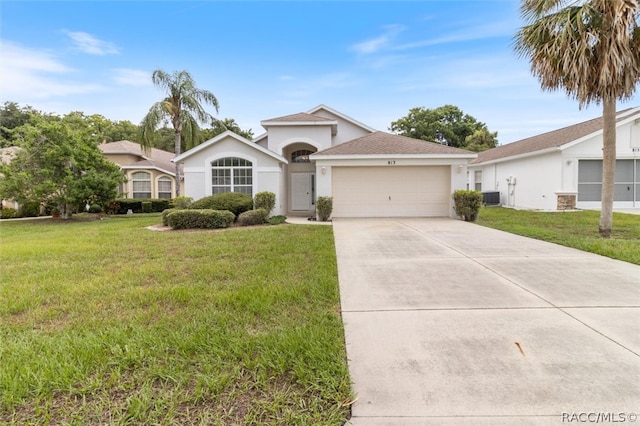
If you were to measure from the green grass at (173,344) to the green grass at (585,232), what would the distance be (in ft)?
20.4

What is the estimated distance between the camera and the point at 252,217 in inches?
505

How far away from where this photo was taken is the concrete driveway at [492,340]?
2.38m

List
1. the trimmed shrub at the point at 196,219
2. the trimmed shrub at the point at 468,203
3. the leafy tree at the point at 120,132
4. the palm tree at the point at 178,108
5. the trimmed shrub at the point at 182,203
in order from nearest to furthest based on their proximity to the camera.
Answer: the trimmed shrub at the point at 196,219, the trimmed shrub at the point at 468,203, the trimmed shrub at the point at 182,203, the palm tree at the point at 178,108, the leafy tree at the point at 120,132

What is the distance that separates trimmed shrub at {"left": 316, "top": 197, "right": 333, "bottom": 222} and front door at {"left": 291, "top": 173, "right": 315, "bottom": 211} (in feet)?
11.8

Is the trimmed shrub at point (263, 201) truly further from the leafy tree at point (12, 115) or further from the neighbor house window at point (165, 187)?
the leafy tree at point (12, 115)

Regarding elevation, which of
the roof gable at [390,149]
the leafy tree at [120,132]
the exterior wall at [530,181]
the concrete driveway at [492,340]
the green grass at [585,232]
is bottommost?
the concrete driveway at [492,340]

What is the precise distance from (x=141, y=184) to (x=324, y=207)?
16.3 meters

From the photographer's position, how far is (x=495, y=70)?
14.7 m

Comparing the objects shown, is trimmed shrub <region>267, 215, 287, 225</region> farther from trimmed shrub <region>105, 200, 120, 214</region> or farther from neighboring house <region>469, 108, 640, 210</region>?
neighboring house <region>469, 108, 640, 210</region>

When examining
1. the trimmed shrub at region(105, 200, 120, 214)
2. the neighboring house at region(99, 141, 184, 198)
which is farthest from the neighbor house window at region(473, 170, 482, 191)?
the trimmed shrub at region(105, 200, 120, 214)

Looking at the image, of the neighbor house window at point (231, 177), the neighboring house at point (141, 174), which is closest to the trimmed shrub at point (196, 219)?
the neighbor house window at point (231, 177)

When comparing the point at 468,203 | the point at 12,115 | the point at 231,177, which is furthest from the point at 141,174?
the point at 12,115

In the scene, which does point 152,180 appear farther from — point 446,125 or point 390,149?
point 446,125

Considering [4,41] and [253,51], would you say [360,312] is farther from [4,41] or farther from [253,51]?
[253,51]
